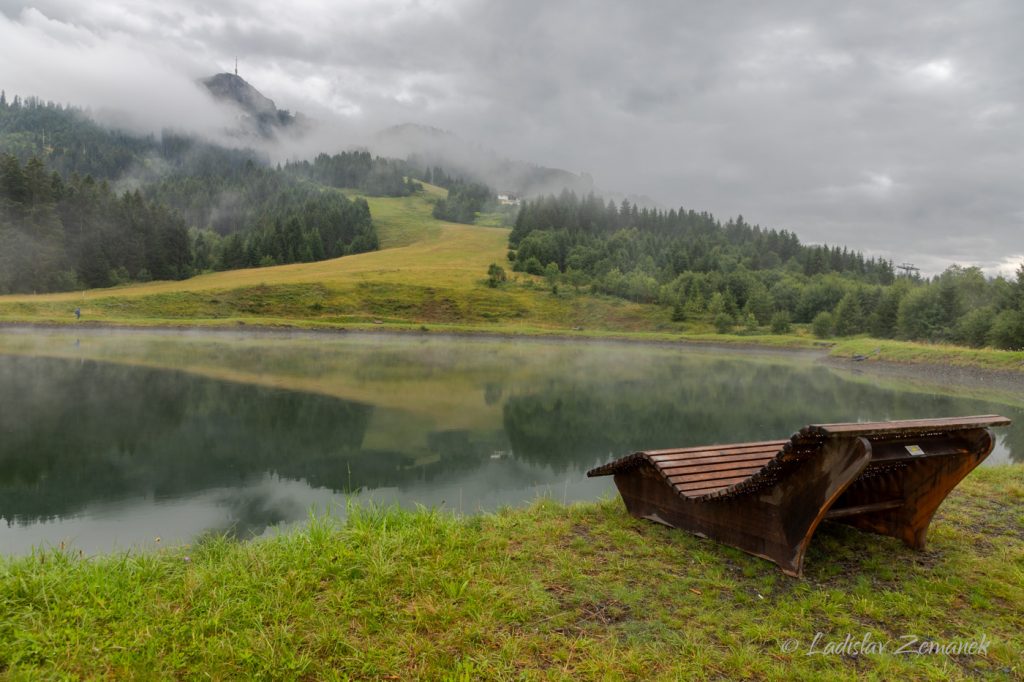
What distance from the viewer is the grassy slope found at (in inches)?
2146

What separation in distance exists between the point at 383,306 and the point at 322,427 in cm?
5654

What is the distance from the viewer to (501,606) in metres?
4.24

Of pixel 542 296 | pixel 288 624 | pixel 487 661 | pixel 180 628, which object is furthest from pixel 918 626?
pixel 542 296

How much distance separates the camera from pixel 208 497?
366 inches

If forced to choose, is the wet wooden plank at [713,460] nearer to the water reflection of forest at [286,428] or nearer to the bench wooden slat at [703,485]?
the bench wooden slat at [703,485]

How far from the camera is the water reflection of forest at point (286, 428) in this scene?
34.1 feet

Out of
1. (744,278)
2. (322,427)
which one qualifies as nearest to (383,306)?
(322,427)

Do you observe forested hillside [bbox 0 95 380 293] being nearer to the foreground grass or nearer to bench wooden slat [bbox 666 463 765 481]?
the foreground grass

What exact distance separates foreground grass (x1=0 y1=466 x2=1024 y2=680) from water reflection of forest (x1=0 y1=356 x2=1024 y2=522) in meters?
5.16

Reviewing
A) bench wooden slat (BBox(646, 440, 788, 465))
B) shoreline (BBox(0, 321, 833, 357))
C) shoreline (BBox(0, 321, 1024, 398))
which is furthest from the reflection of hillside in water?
shoreline (BBox(0, 321, 833, 357))

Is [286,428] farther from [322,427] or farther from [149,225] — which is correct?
[149,225]

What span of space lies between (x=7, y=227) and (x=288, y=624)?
84.1 meters

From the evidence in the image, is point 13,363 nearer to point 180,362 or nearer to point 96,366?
point 96,366

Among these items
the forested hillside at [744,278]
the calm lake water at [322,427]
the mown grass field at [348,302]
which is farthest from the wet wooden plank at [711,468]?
the mown grass field at [348,302]
